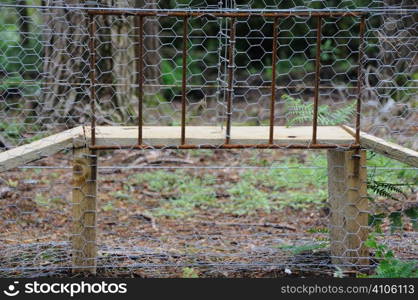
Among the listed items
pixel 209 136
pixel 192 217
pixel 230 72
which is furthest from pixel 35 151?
pixel 192 217

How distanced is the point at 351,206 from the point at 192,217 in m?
1.60

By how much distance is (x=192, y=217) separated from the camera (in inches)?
193

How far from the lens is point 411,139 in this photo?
5316 mm

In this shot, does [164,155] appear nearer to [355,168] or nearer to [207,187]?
[207,187]

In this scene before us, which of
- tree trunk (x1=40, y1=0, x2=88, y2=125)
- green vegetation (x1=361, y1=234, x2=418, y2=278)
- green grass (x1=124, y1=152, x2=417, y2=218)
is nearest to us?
green vegetation (x1=361, y1=234, x2=418, y2=278)

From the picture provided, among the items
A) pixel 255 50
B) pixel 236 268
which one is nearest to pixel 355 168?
pixel 236 268

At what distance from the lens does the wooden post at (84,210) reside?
347cm

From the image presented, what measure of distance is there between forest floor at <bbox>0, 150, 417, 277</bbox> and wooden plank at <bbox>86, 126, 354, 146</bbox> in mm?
207

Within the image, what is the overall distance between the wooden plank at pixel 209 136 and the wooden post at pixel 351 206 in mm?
128

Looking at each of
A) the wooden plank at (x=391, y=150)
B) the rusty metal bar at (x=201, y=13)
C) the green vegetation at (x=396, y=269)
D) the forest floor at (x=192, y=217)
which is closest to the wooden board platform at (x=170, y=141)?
the wooden plank at (x=391, y=150)

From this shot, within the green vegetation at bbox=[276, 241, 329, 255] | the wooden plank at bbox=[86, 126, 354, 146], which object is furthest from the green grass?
the wooden plank at bbox=[86, 126, 354, 146]

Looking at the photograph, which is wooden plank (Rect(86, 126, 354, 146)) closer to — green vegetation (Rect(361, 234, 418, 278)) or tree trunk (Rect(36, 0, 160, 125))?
green vegetation (Rect(361, 234, 418, 278))

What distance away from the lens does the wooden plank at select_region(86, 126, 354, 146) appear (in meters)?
3.45

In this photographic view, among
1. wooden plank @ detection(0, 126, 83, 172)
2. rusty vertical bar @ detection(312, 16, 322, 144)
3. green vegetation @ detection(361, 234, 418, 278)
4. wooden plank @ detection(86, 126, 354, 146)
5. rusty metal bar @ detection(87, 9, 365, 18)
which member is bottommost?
green vegetation @ detection(361, 234, 418, 278)
